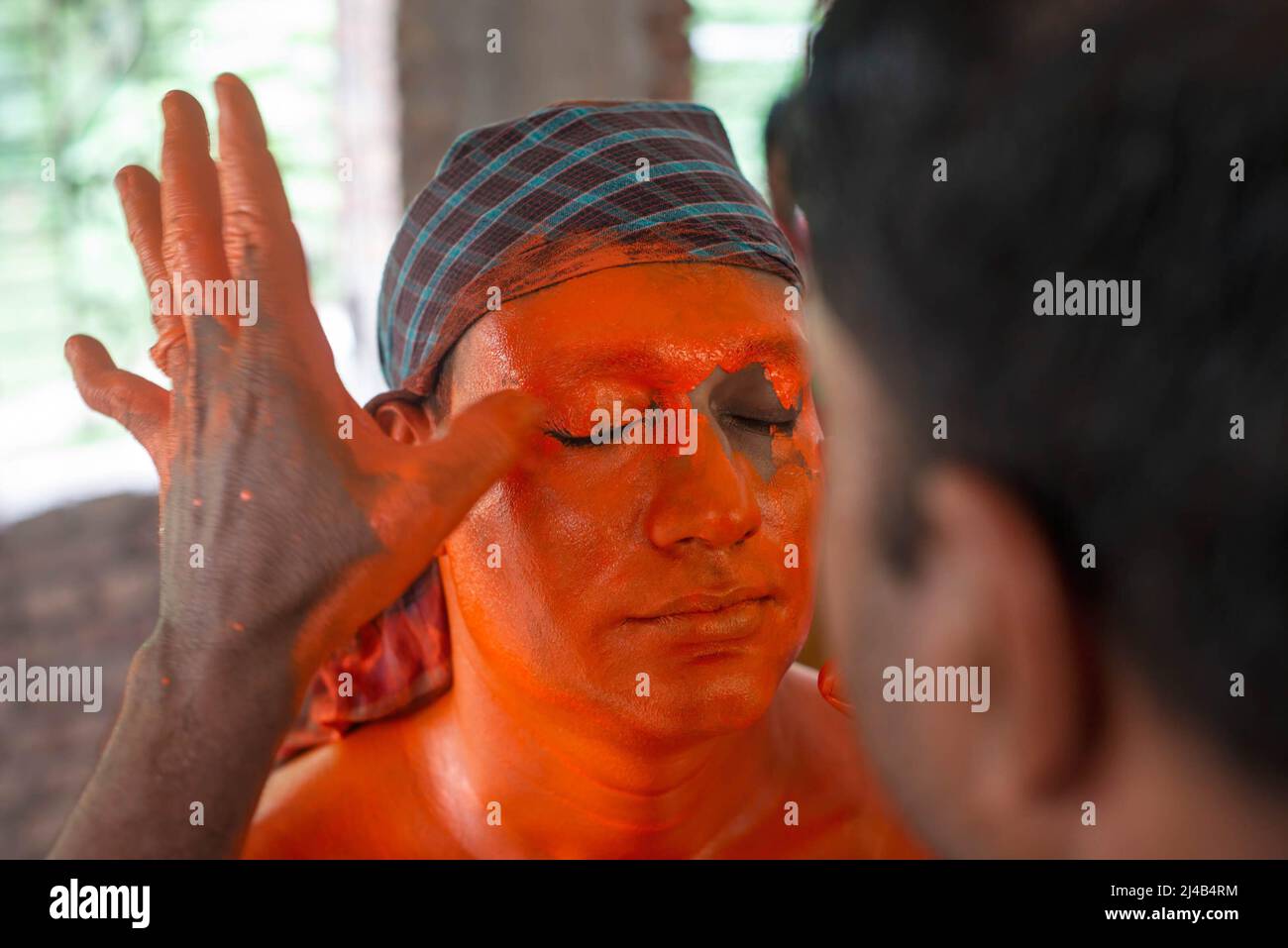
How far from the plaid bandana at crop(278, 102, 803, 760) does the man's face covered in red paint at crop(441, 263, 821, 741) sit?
0.03m

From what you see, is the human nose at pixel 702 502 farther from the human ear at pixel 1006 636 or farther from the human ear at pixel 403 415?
the human ear at pixel 1006 636

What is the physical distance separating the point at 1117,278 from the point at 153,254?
2.81 ft

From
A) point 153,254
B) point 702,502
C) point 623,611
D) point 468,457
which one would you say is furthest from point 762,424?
point 153,254

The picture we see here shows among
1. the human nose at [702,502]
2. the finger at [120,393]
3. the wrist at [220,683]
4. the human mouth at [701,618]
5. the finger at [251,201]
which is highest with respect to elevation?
the finger at [251,201]

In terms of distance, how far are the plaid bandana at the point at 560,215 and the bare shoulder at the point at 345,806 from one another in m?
0.11

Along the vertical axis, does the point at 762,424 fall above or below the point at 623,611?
above

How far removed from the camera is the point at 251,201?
104 centimetres

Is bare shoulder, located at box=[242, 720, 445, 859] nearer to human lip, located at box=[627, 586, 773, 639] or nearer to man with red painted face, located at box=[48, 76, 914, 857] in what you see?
man with red painted face, located at box=[48, 76, 914, 857]

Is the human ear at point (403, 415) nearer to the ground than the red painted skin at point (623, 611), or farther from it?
farther from it

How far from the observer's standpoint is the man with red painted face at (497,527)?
3.29 feet

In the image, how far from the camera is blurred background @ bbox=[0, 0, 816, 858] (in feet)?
10.3

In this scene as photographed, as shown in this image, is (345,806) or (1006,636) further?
(345,806)

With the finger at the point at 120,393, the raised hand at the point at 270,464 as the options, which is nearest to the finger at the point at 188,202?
the raised hand at the point at 270,464

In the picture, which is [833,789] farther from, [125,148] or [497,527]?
[125,148]
